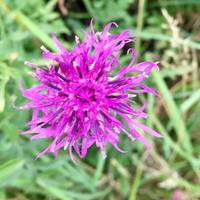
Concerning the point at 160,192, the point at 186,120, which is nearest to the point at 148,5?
the point at 186,120

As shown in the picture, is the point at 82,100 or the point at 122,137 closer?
the point at 82,100

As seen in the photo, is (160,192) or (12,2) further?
(160,192)

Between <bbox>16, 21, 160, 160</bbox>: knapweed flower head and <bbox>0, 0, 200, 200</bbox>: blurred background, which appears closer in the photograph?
<bbox>16, 21, 160, 160</bbox>: knapweed flower head

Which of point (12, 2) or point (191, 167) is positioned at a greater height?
point (12, 2)

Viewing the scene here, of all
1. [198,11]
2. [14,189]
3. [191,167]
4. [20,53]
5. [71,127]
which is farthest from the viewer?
[198,11]

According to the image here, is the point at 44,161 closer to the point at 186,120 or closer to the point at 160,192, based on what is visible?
the point at 160,192

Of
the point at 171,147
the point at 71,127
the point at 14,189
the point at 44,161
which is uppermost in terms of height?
the point at 171,147

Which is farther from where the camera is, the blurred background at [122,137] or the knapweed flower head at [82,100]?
the blurred background at [122,137]

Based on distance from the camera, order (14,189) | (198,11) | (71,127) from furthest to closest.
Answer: (198,11)
(14,189)
(71,127)
